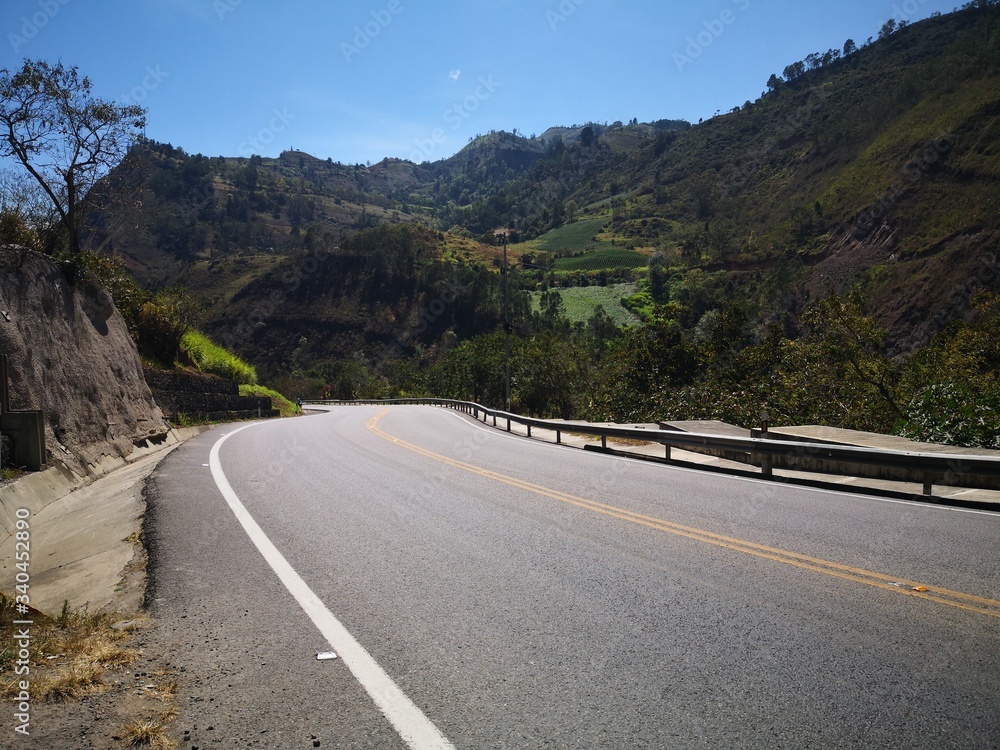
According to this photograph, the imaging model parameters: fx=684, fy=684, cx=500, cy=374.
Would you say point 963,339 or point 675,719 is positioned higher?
point 963,339

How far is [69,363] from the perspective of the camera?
1294cm

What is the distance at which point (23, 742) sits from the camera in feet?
10.2

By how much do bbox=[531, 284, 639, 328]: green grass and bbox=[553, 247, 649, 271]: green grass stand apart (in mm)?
15662

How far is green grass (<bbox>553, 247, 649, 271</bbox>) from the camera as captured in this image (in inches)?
6914

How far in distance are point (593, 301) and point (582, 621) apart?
485 ft

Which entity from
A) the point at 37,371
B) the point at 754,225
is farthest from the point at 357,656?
the point at 754,225

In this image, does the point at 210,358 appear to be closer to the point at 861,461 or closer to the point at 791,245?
the point at 861,461

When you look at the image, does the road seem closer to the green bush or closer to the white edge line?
the white edge line

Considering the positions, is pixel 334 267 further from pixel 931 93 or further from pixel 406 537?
pixel 406 537

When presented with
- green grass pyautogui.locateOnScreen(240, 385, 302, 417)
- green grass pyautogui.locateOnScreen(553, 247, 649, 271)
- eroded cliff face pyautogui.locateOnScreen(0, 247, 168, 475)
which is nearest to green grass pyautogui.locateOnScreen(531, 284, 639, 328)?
green grass pyautogui.locateOnScreen(553, 247, 649, 271)

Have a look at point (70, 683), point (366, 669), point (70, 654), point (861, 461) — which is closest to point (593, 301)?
point (861, 461)

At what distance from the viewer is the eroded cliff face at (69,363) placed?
11.0 meters

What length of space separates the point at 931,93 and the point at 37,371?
475ft

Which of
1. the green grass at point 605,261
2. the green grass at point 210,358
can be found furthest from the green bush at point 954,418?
the green grass at point 605,261
